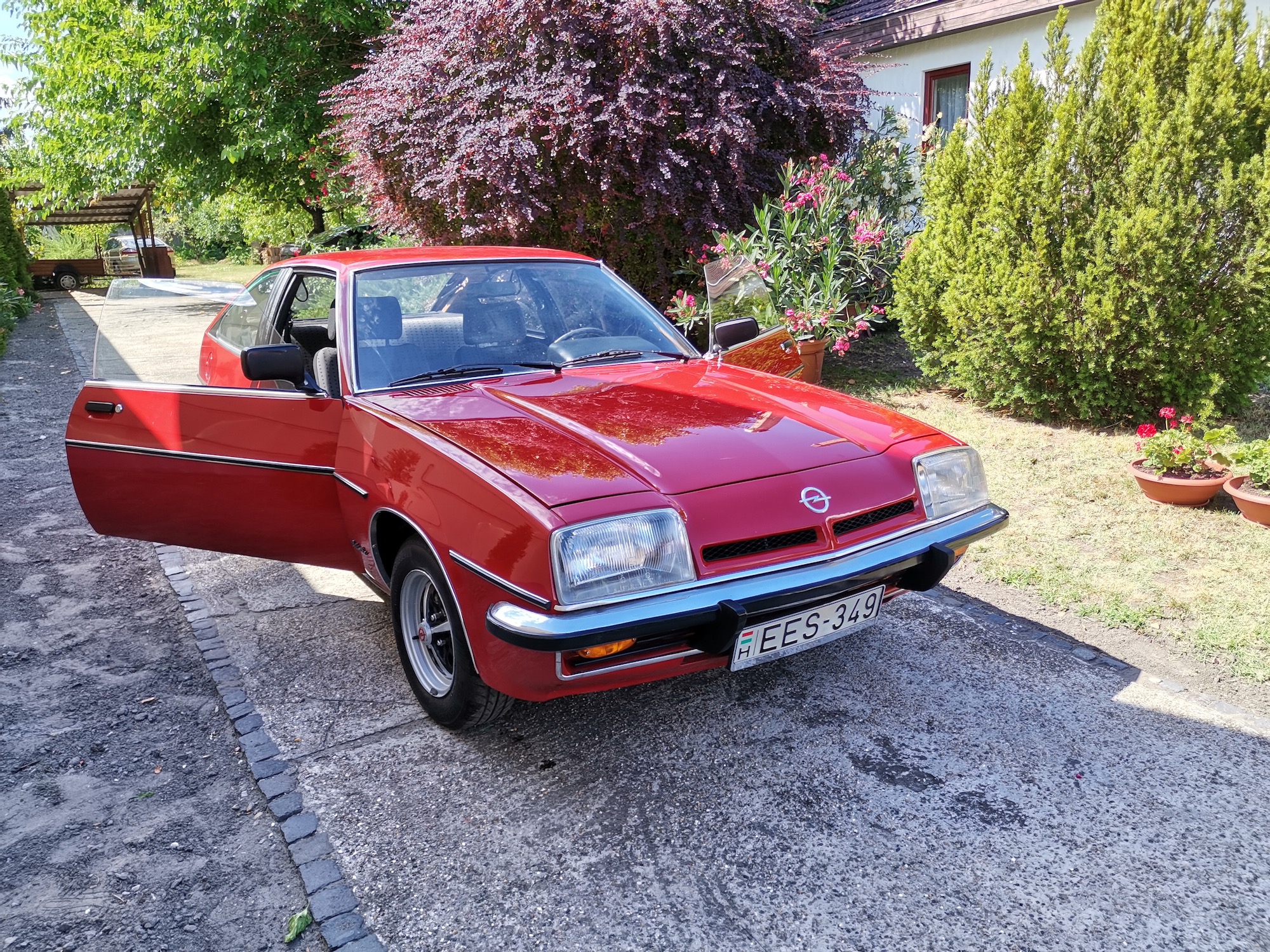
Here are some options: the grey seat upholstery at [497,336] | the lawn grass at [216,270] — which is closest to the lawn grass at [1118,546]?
the grey seat upholstery at [497,336]

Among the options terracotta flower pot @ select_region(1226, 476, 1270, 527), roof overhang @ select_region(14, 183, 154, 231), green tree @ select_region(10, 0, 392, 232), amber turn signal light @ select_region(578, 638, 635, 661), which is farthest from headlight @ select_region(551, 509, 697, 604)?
roof overhang @ select_region(14, 183, 154, 231)

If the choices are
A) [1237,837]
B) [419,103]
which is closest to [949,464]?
[1237,837]

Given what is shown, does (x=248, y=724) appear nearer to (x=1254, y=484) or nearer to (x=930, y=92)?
(x=1254, y=484)

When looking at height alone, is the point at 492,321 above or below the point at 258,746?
above

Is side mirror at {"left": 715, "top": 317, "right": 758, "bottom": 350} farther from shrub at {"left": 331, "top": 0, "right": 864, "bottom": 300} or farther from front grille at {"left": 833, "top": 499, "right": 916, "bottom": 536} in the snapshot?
shrub at {"left": 331, "top": 0, "right": 864, "bottom": 300}

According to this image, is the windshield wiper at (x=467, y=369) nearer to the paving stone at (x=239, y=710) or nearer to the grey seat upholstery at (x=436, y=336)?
the grey seat upholstery at (x=436, y=336)

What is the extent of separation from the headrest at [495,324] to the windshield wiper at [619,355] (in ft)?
0.77

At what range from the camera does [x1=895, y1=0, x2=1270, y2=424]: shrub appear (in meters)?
5.69

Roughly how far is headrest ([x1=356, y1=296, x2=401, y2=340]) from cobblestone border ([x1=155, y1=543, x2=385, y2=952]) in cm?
141

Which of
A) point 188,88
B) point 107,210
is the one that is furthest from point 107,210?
point 188,88

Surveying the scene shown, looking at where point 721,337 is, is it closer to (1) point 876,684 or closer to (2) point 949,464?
(2) point 949,464

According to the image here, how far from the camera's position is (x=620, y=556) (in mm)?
2484

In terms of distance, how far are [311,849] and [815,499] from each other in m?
1.74

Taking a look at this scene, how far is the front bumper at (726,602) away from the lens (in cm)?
Answer: 240
